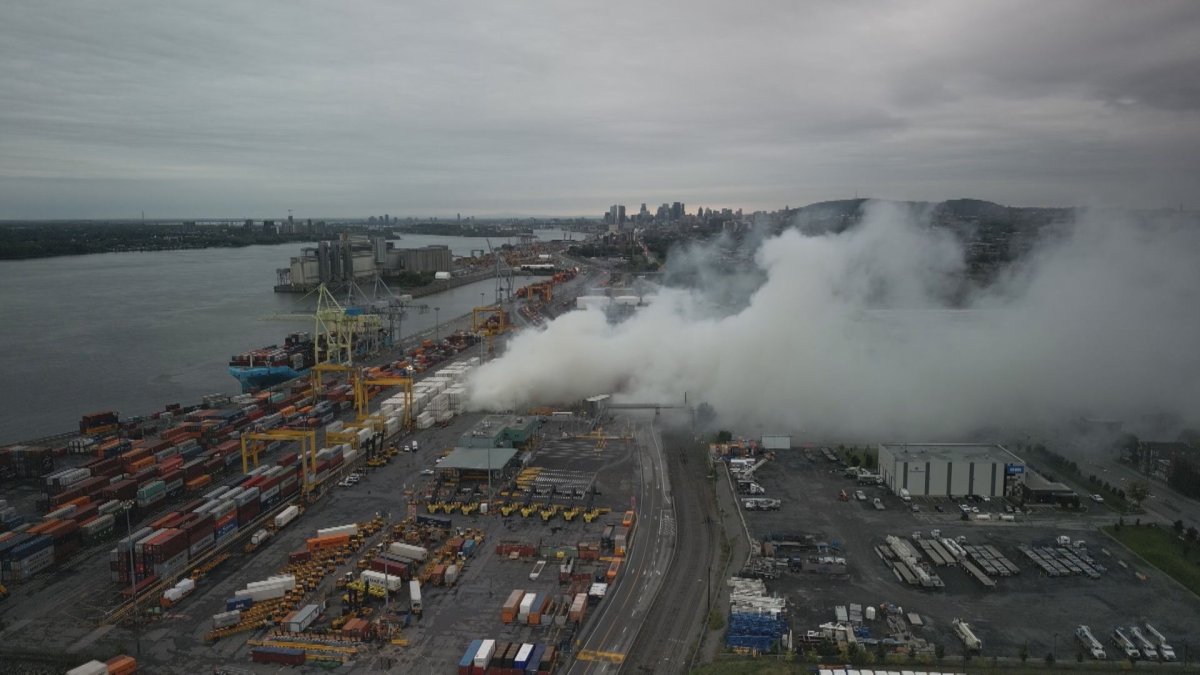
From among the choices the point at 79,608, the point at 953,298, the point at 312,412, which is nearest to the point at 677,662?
the point at 79,608

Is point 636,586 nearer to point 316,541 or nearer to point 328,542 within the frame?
point 328,542

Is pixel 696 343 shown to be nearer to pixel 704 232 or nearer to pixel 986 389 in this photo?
pixel 986 389

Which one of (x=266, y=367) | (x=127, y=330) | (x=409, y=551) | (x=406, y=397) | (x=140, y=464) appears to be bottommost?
(x=409, y=551)

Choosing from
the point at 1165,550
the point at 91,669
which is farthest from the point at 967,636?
the point at 91,669

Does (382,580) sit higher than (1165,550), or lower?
higher

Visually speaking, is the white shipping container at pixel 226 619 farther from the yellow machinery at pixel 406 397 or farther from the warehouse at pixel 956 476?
the warehouse at pixel 956 476

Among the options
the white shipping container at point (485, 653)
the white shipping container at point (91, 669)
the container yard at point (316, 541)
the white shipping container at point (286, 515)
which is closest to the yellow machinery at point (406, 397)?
the container yard at point (316, 541)

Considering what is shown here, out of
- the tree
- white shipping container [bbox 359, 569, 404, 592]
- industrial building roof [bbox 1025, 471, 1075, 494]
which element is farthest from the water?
the tree
